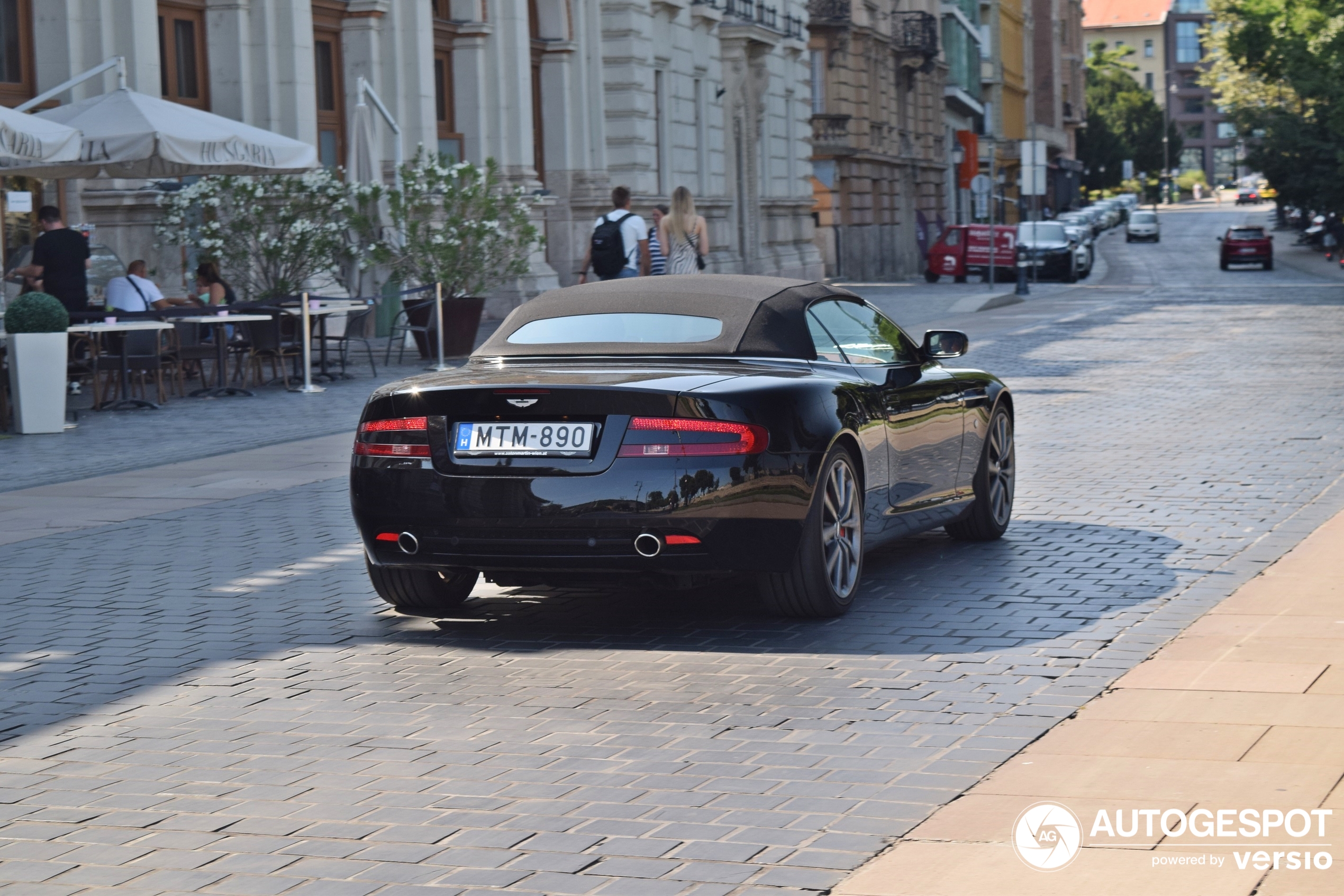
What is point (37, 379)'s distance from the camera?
51.5ft

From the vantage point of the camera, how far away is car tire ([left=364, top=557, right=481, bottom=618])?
7746 millimetres

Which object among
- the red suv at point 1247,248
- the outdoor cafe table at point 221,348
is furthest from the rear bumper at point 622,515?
the red suv at point 1247,248

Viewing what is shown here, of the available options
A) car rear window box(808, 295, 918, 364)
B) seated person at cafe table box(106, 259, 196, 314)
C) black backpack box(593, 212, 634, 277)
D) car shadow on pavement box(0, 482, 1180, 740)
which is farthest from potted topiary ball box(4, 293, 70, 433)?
car rear window box(808, 295, 918, 364)

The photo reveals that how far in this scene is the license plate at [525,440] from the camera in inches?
277

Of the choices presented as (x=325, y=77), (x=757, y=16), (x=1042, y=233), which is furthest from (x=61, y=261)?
(x=1042, y=233)

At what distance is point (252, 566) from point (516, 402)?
2.63 metres

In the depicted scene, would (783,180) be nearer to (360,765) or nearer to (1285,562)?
(1285,562)

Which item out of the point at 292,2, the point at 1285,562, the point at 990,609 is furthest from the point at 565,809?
the point at 292,2

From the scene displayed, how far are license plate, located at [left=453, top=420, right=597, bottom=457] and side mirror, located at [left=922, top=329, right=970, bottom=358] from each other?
94.9 inches

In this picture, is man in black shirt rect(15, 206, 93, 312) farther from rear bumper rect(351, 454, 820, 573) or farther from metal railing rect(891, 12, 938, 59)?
metal railing rect(891, 12, 938, 59)

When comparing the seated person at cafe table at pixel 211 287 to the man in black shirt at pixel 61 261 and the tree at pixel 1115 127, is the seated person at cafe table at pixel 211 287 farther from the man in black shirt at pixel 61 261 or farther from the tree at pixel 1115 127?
the tree at pixel 1115 127

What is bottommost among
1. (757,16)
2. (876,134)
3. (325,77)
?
(325,77)

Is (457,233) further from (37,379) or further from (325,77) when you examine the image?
(37,379)

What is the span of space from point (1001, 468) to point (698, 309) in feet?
7.38
